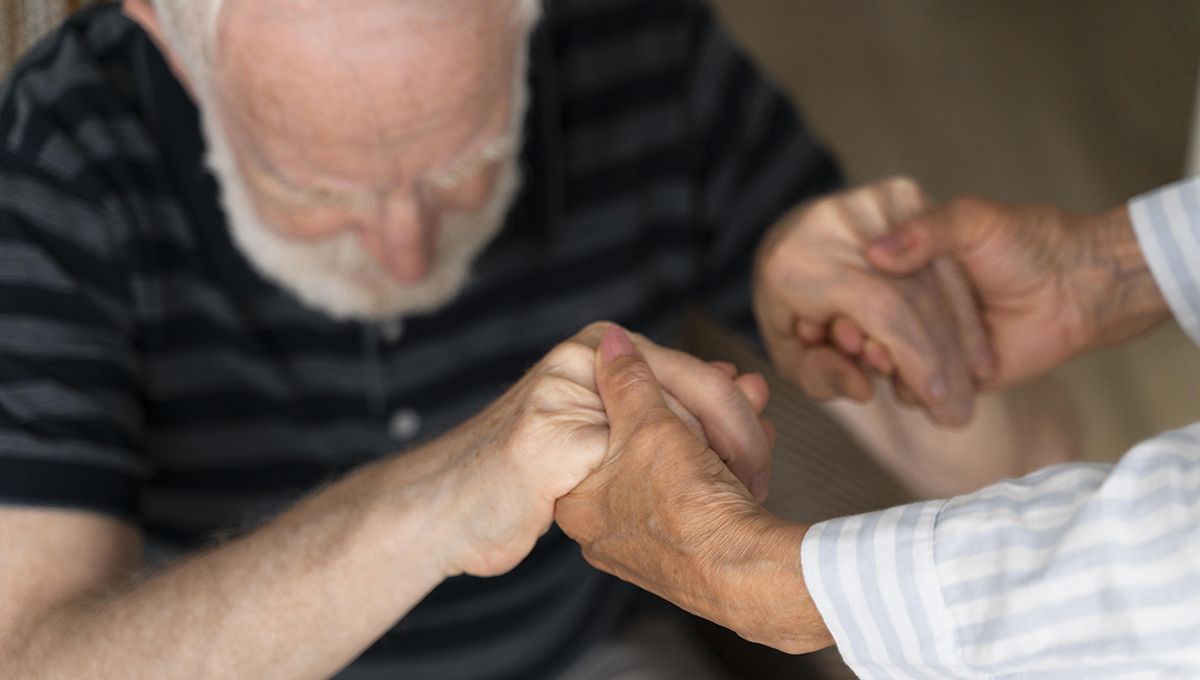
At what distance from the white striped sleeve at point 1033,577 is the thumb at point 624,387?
0.16m

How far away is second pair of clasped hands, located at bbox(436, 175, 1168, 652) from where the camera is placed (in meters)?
0.82

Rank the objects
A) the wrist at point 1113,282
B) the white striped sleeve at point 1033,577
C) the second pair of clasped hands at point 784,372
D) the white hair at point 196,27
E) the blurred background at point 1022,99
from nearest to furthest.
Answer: the white striped sleeve at point 1033,577, the second pair of clasped hands at point 784,372, the white hair at point 196,27, the wrist at point 1113,282, the blurred background at point 1022,99


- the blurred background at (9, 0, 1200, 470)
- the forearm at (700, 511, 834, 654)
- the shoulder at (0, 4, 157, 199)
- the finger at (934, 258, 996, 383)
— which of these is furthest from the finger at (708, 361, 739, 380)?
the blurred background at (9, 0, 1200, 470)

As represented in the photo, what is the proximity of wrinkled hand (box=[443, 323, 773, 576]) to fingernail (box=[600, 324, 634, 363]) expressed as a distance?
0.02 metres

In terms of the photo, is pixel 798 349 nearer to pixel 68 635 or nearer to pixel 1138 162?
pixel 68 635

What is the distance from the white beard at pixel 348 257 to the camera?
1.24m

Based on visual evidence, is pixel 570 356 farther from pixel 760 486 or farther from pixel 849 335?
pixel 849 335

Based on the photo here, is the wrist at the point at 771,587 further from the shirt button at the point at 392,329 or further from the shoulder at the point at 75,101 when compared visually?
the shoulder at the point at 75,101

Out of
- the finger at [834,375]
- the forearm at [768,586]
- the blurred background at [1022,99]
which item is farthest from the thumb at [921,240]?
the blurred background at [1022,99]

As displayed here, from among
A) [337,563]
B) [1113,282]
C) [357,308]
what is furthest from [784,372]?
[337,563]

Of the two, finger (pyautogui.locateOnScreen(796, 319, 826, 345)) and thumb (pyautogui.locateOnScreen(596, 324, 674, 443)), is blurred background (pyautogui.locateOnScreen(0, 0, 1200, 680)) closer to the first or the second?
finger (pyautogui.locateOnScreen(796, 319, 826, 345))

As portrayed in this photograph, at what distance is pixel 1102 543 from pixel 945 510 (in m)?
0.10

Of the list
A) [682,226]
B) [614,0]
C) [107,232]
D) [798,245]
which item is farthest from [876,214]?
[107,232]

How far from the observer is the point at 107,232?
4.01ft
